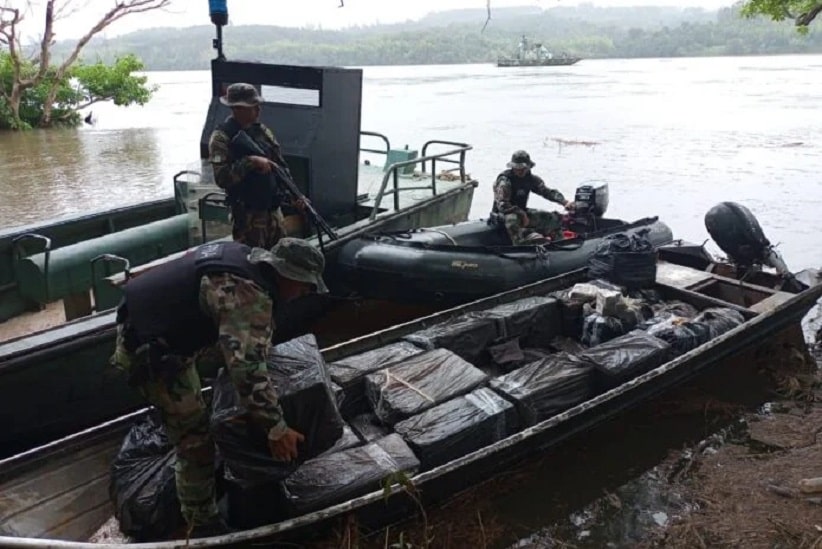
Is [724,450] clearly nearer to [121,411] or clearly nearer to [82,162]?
[121,411]

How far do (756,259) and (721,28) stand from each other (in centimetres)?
7387

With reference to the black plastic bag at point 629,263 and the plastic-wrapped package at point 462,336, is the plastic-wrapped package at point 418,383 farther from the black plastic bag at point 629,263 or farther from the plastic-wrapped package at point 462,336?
the black plastic bag at point 629,263

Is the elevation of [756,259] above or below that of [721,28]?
below

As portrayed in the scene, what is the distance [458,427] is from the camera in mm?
4254

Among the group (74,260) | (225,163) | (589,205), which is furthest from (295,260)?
(589,205)

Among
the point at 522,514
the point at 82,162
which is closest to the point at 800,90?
the point at 82,162

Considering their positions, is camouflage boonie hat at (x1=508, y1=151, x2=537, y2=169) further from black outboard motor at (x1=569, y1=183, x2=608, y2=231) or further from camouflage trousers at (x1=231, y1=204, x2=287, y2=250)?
camouflage trousers at (x1=231, y1=204, x2=287, y2=250)

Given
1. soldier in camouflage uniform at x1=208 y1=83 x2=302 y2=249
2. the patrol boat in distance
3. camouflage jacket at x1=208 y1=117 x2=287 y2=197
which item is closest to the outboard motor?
soldier in camouflage uniform at x1=208 y1=83 x2=302 y2=249

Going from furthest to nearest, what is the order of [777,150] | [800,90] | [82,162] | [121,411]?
[800,90] → [777,150] → [82,162] → [121,411]

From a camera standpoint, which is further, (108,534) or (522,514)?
(522,514)

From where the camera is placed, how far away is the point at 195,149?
67.1 ft

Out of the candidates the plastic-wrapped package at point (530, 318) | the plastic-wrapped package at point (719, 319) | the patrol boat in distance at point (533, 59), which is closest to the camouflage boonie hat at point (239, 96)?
the plastic-wrapped package at point (530, 318)

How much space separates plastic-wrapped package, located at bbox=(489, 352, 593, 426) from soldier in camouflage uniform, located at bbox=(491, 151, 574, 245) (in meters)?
2.96

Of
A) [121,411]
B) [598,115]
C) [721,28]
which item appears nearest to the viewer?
[121,411]
